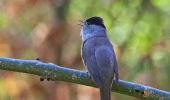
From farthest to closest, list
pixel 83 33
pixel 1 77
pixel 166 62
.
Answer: pixel 1 77
pixel 166 62
pixel 83 33

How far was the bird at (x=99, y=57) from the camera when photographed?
14.0 ft

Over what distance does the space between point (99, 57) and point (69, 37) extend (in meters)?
3.62

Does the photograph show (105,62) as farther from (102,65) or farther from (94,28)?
(94,28)

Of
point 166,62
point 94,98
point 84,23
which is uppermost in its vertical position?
point 84,23

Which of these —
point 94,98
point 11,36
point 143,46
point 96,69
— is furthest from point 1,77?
point 96,69

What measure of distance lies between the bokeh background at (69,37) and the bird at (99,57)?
2.18m

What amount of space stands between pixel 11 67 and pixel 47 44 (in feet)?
13.3

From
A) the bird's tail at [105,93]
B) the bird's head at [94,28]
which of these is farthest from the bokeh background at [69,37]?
the bird's tail at [105,93]

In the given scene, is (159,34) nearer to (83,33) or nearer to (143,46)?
(143,46)

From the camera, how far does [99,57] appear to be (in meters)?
4.63

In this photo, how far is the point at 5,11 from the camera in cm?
841

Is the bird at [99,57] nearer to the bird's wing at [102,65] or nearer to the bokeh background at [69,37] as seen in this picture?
the bird's wing at [102,65]

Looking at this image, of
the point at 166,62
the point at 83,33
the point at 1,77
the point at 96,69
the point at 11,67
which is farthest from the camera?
the point at 1,77

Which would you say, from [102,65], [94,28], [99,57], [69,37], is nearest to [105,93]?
[102,65]
